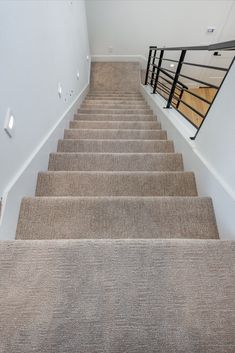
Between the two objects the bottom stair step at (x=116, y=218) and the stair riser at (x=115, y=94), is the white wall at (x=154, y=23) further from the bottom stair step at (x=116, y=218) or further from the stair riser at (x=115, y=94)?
the bottom stair step at (x=116, y=218)

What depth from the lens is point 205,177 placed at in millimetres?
1301

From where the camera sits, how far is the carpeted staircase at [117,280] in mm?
634

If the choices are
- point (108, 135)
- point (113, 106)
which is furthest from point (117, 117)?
point (113, 106)

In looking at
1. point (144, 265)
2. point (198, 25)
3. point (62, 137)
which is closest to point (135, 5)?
point (198, 25)

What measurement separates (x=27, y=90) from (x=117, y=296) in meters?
1.25

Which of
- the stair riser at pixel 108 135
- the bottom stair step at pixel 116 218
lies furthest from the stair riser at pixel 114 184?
the stair riser at pixel 108 135

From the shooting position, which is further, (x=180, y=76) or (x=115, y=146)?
(x=180, y=76)

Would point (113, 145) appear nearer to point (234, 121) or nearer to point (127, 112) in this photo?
point (234, 121)

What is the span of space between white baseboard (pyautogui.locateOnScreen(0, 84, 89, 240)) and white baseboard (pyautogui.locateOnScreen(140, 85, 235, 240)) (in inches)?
40.4

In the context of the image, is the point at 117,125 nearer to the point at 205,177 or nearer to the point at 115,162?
the point at 115,162

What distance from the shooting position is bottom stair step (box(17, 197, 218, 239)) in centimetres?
106

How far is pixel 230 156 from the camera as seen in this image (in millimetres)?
1074

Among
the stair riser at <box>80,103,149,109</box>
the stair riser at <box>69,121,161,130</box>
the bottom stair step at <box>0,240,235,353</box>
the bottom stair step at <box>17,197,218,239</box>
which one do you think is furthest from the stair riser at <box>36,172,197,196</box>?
the stair riser at <box>80,103,149,109</box>

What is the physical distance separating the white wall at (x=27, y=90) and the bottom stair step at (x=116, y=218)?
0.12 meters
